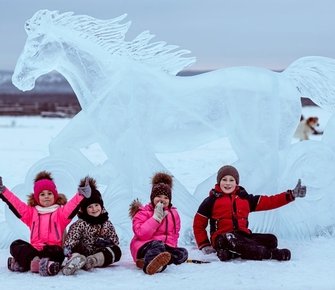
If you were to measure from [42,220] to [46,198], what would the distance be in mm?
184

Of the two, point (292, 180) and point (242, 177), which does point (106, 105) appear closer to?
point (242, 177)

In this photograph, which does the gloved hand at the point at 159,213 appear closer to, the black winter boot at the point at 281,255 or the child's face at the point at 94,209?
the child's face at the point at 94,209

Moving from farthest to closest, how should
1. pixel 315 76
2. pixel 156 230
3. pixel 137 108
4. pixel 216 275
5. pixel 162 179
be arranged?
pixel 315 76
pixel 137 108
pixel 162 179
pixel 156 230
pixel 216 275

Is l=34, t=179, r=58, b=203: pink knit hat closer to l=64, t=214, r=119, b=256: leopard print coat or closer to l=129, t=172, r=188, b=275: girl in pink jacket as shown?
l=64, t=214, r=119, b=256: leopard print coat

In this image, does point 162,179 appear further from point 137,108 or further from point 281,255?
point 281,255

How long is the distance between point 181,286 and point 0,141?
46.4ft

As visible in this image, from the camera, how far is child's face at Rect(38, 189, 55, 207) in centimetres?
554

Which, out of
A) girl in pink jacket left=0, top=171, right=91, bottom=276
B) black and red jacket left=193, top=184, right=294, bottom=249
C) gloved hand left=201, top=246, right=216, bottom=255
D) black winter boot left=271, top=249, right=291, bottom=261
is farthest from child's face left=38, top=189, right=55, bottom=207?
black winter boot left=271, top=249, right=291, bottom=261

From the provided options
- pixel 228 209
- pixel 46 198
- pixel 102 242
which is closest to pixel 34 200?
pixel 46 198

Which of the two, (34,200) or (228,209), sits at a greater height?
(34,200)

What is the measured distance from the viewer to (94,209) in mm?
5484

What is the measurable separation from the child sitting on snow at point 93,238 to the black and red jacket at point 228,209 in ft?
2.72

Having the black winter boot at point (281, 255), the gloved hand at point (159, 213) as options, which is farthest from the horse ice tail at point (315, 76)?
the gloved hand at point (159, 213)

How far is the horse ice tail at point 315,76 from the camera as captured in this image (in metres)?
6.70
